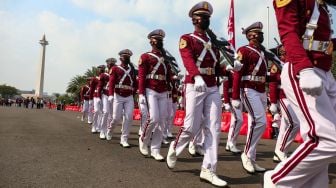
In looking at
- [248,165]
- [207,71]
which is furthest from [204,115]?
→ [248,165]

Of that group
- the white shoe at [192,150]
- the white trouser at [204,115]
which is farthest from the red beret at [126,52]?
the white trouser at [204,115]

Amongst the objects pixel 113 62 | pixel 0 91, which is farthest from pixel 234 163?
pixel 0 91

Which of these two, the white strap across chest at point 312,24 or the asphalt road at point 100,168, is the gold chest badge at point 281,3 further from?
the asphalt road at point 100,168

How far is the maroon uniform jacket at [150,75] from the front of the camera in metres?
8.04

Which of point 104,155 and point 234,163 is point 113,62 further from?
point 234,163

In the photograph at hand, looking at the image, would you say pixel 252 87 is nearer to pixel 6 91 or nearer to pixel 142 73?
pixel 142 73

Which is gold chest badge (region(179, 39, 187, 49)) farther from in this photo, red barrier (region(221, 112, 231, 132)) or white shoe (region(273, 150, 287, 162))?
red barrier (region(221, 112, 231, 132))

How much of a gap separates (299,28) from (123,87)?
707 centimetres

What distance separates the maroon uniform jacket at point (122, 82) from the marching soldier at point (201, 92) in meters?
4.30

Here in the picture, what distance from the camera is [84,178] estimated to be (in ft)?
17.8

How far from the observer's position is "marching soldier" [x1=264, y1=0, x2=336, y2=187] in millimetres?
3291

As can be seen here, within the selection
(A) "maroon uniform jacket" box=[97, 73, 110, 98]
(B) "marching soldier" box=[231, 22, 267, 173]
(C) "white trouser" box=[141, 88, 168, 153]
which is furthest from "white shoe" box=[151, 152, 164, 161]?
(A) "maroon uniform jacket" box=[97, 73, 110, 98]

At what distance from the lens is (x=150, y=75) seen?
8141 millimetres

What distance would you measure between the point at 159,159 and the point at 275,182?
13.2 ft
